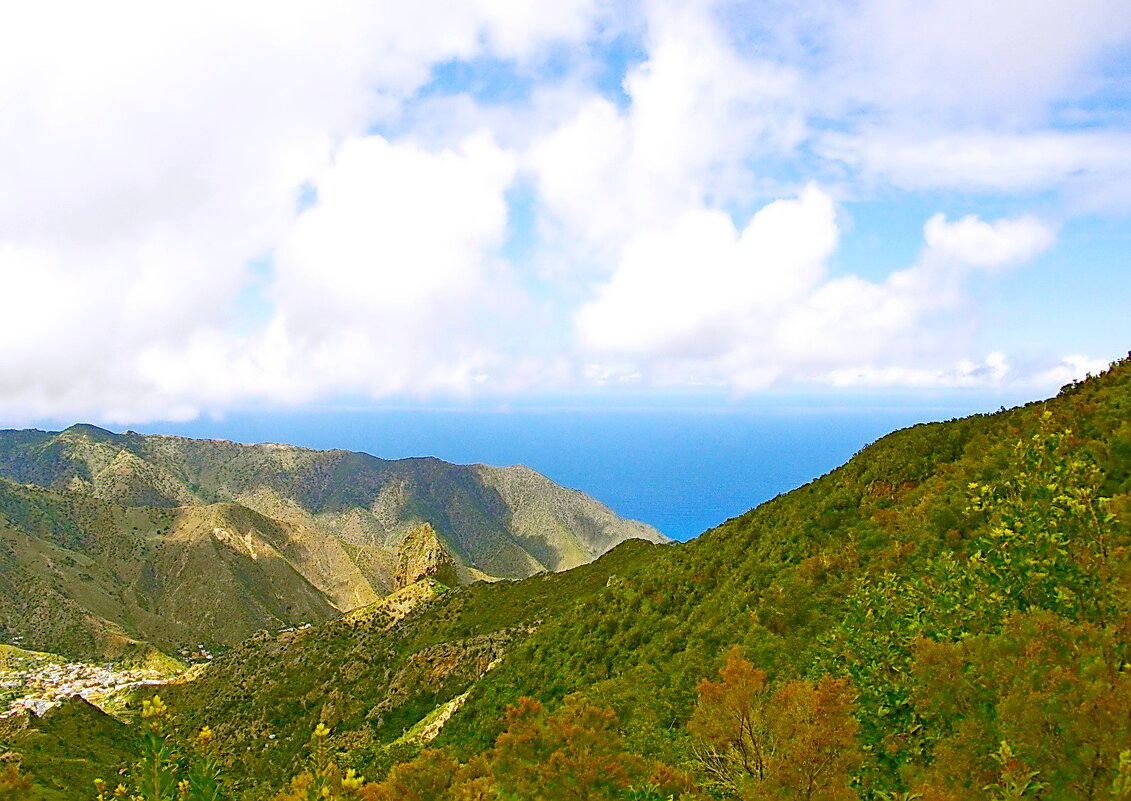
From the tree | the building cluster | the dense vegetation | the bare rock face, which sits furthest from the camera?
the bare rock face

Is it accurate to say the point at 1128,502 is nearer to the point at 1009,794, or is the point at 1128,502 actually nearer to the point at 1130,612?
the point at 1130,612

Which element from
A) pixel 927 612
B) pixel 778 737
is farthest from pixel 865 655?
pixel 778 737

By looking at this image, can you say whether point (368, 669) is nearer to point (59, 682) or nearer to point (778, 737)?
point (778, 737)

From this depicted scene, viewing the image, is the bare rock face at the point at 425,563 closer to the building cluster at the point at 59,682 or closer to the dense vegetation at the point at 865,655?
the building cluster at the point at 59,682

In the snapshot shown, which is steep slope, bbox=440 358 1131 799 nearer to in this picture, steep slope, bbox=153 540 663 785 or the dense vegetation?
the dense vegetation

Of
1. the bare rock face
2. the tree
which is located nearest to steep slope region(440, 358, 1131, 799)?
the tree

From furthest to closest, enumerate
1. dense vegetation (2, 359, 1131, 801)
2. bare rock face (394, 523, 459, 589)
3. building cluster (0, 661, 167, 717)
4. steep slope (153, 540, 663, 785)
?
bare rock face (394, 523, 459, 589), building cluster (0, 661, 167, 717), steep slope (153, 540, 663, 785), dense vegetation (2, 359, 1131, 801)

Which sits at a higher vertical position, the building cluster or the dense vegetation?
the dense vegetation
